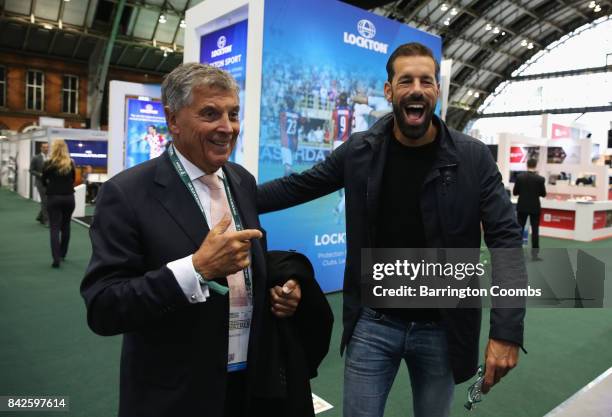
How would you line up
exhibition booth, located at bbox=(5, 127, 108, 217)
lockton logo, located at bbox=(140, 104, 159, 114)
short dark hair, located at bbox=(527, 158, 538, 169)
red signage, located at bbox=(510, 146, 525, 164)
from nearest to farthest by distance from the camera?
short dark hair, located at bbox=(527, 158, 538, 169) < lockton logo, located at bbox=(140, 104, 159, 114) < red signage, located at bbox=(510, 146, 525, 164) < exhibition booth, located at bbox=(5, 127, 108, 217)

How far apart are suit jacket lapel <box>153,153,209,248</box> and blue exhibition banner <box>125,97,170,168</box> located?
7840 millimetres

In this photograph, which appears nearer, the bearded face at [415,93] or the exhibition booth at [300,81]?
the bearded face at [415,93]

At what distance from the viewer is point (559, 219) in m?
10.8

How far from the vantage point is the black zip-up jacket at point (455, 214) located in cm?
139

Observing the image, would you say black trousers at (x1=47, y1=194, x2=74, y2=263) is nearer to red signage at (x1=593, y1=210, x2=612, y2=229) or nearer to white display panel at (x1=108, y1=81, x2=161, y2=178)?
white display panel at (x1=108, y1=81, x2=161, y2=178)

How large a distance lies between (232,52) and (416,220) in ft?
11.6

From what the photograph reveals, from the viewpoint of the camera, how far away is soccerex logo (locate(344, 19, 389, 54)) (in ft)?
15.7

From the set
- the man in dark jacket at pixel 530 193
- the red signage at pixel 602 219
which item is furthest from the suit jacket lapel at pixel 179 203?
the red signage at pixel 602 219

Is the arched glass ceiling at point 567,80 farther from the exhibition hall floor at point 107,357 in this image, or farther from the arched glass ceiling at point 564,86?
the exhibition hall floor at point 107,357

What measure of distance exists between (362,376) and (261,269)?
0.59 m

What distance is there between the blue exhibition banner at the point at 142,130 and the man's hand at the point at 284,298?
25.9ft

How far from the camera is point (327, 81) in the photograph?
183 inches

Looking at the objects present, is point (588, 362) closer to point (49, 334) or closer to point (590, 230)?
point (49, 334)

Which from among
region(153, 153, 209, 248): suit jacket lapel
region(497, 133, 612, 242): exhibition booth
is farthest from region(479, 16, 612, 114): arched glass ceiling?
region(153, 153, 209, 248): suit jacket lapel
